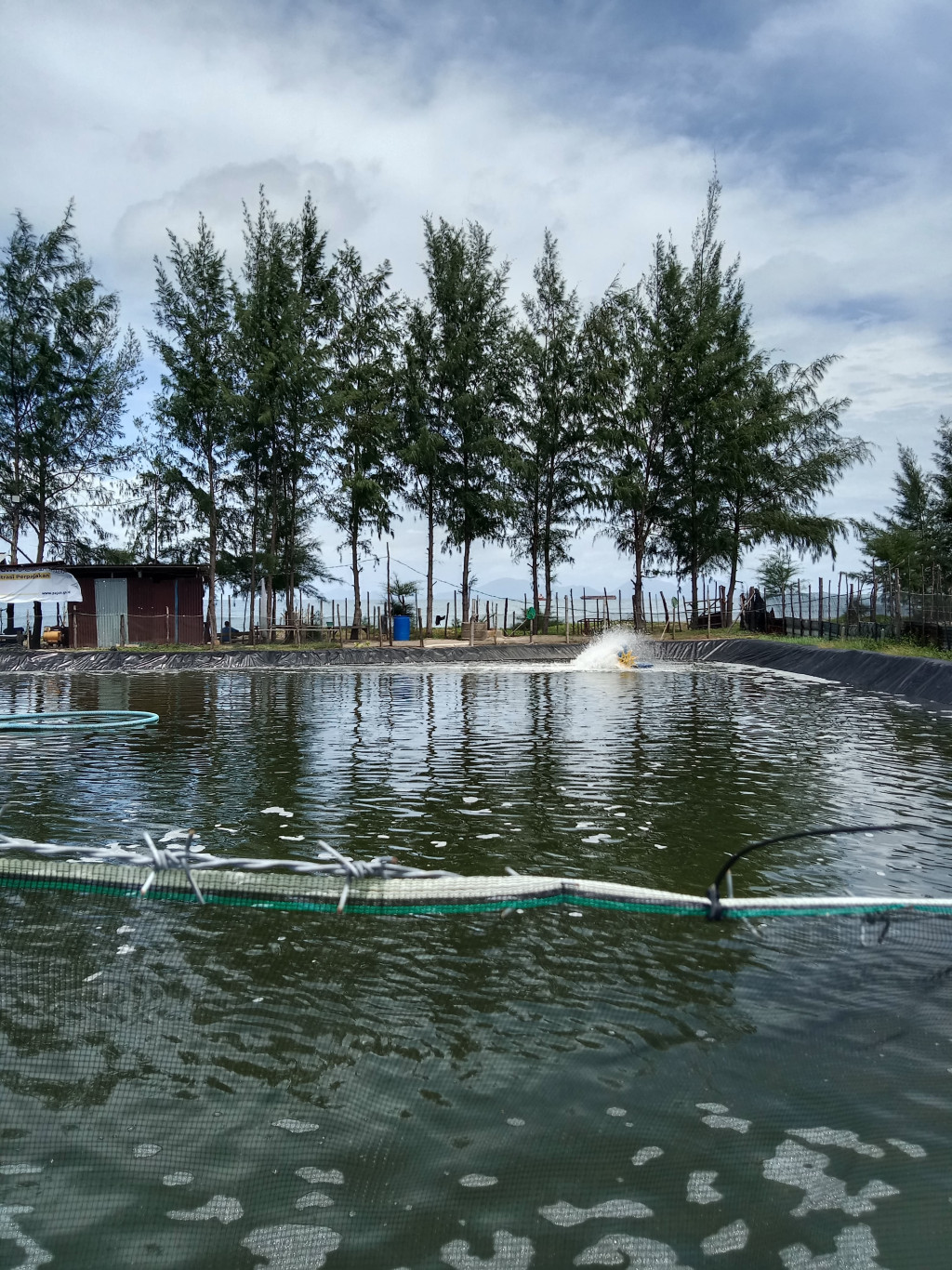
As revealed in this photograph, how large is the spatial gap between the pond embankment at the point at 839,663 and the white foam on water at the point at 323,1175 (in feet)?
57.5

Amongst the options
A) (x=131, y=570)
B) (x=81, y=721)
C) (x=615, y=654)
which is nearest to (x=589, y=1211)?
(x=81, y=721)

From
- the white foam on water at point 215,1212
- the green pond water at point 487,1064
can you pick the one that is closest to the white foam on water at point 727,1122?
the green pond water at point 487,1064

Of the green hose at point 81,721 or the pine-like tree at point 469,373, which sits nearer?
the green hose at point 81,721

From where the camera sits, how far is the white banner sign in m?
36.8

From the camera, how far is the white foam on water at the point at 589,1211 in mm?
3174

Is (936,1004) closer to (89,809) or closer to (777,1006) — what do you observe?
(777,1006)

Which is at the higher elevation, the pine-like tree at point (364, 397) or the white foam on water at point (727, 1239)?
the pine-like tree at point (364, 397)

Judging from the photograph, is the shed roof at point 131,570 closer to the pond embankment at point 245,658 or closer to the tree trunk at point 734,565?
the pond embankment at point 245,658

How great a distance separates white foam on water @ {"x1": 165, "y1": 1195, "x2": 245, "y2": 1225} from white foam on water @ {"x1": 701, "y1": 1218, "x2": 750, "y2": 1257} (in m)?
1.56

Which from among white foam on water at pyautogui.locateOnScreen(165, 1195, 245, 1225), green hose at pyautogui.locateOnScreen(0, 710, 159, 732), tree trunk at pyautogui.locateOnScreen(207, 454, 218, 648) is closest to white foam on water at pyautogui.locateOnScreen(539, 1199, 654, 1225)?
white foam on water at pyautogui.locateOnScreen(165, 1195, 245, 1225)

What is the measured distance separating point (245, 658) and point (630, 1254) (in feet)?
102

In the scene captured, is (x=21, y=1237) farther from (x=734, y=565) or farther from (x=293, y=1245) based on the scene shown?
(x=734, y=565)

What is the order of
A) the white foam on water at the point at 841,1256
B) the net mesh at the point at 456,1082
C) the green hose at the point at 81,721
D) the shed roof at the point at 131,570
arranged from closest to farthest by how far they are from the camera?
1. the white foam on water at the point at 841,1256
2. the net mesh at the point at 456,1082
3. the green hose at the point at 81,721
4. the shed roof at the point at 131,570

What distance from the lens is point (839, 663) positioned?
25625 mm
